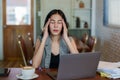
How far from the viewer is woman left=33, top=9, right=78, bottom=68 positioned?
2479 mm

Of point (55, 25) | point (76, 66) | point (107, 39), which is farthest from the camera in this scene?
point (107, 39)

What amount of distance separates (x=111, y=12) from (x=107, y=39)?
58cm

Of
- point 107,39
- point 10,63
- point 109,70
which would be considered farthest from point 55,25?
point 10,63

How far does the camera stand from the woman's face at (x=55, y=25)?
248 cm

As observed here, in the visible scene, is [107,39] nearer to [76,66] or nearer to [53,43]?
[53,43]

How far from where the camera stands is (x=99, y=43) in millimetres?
5965

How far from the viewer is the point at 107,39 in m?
5.27

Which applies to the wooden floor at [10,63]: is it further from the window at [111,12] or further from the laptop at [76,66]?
the laptop at [76,66]

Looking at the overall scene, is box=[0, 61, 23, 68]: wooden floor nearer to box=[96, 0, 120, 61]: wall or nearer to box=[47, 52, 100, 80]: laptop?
box=[96, 0, 120, 61]: wall

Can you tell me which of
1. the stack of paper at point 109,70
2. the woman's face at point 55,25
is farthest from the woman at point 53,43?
the stack of paper at point 109,70

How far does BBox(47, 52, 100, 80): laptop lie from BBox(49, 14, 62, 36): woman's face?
68 cm

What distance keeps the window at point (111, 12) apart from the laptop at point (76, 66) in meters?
2.91

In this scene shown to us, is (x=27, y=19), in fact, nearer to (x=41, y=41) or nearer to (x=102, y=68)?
(x=41, y=41)

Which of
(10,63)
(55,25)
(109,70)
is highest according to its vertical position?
(55,25)
